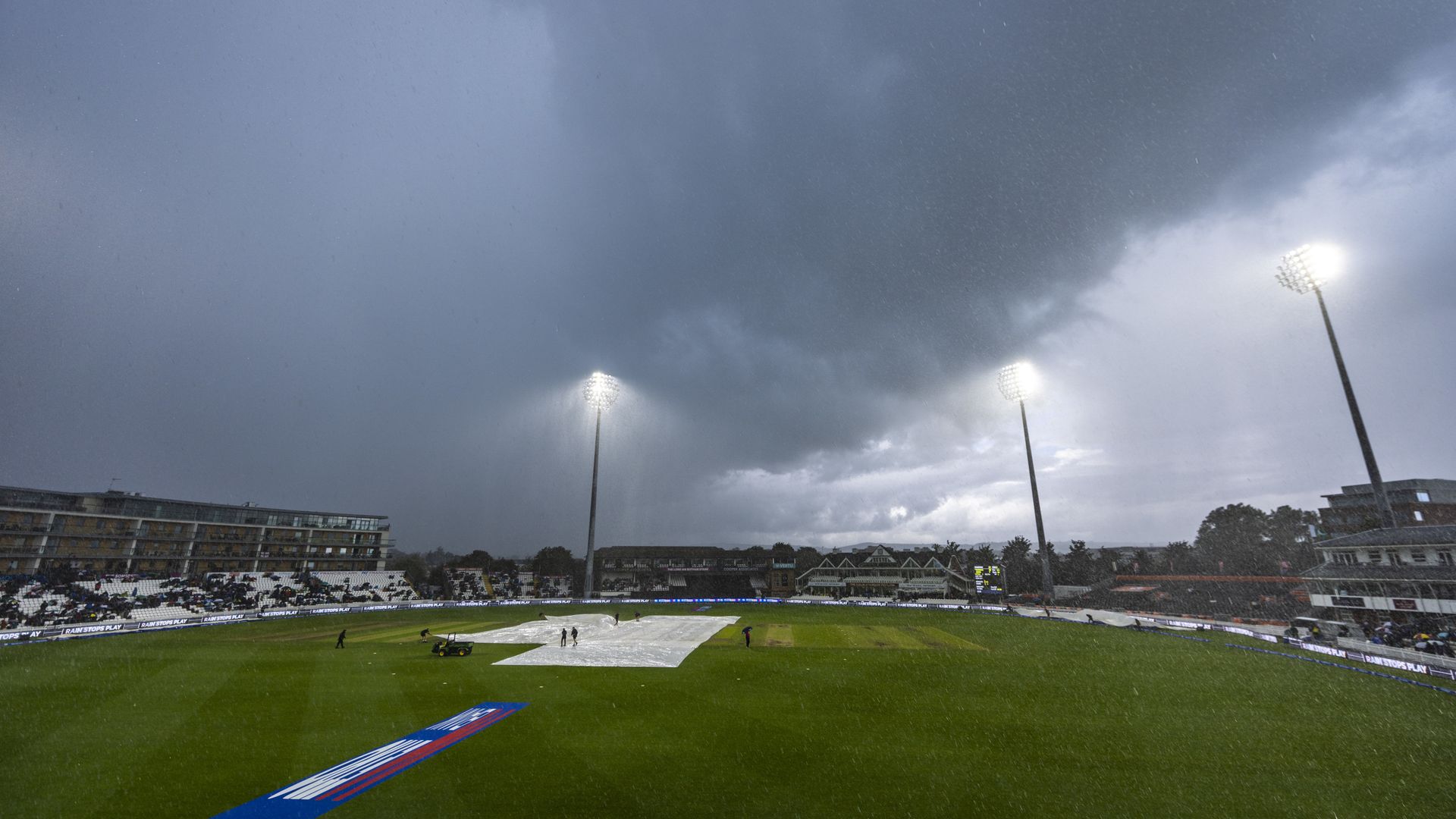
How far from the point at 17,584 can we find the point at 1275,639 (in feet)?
416

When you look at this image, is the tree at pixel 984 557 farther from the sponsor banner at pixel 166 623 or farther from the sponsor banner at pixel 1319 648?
the sponsor banner at pixel 166 623

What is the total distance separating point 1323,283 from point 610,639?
2616 inches

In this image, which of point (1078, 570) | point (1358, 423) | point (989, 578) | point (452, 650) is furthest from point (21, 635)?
point (1078, 570)

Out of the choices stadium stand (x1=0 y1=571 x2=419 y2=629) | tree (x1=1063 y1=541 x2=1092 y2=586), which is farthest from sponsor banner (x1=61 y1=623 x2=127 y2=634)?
tree (x1=1063 y1=541 x2=1092 y2=586)

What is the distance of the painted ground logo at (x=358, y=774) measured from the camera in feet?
45.0

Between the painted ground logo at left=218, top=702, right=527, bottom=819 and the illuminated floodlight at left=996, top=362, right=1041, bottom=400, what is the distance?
2722 inches

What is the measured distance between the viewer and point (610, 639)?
44.2m

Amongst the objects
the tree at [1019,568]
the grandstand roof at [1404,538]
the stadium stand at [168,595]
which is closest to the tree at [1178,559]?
the tree at [1019,568]

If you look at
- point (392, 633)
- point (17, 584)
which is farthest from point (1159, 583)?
point (17, 584)

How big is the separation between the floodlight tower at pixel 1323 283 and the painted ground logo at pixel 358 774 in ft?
215

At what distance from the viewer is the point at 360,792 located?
14.6 meters

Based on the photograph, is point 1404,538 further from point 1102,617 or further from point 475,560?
point 475,560

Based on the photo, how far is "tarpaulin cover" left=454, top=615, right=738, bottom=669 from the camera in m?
34.3

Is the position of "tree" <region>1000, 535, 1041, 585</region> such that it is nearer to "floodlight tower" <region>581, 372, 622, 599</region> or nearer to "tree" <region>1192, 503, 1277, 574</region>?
"tree" <region>1192, 503, 1277, 574</region>
